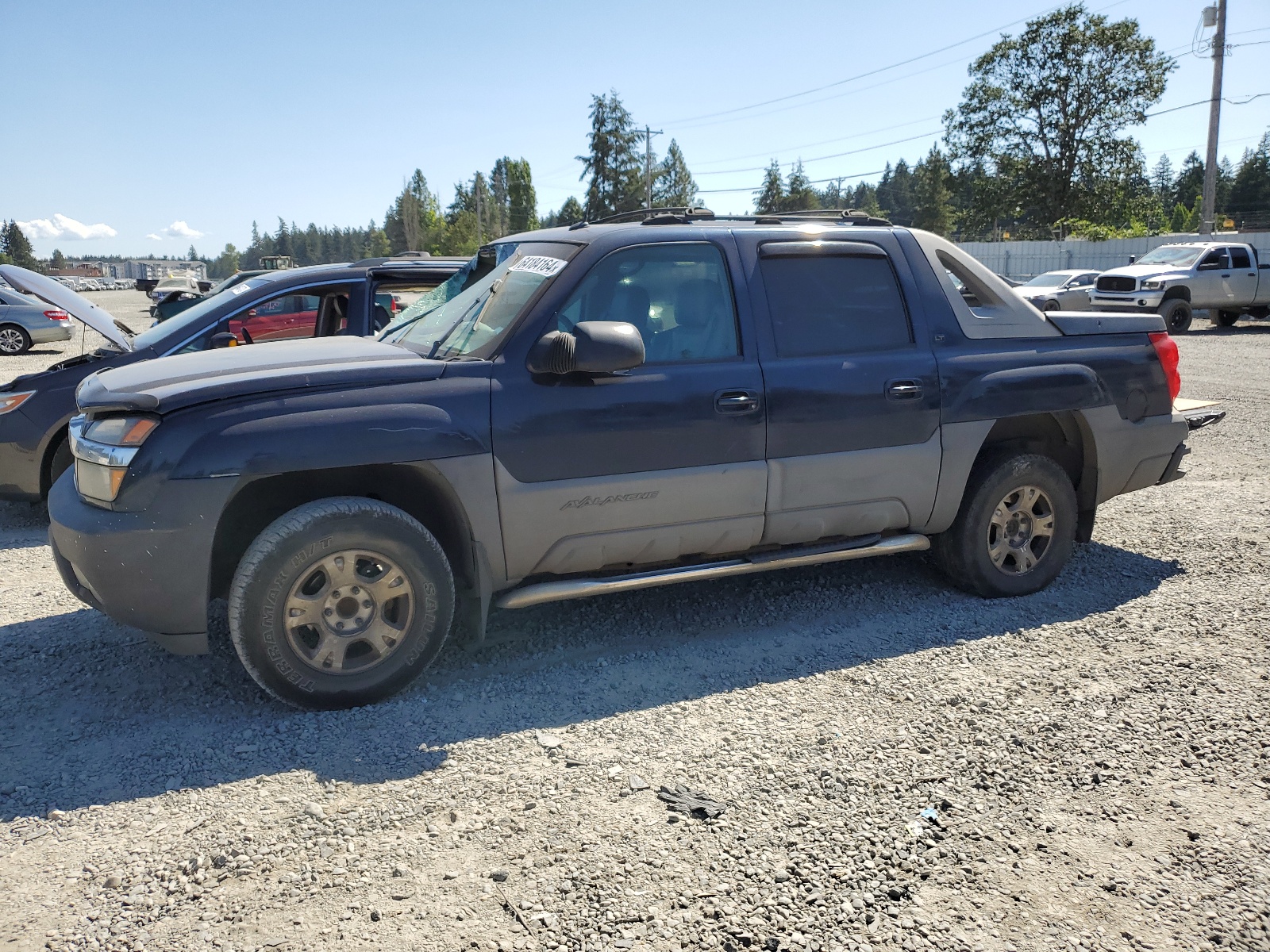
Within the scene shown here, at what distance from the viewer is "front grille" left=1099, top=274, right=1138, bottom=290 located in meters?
22.1

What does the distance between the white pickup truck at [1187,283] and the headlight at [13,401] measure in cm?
2148

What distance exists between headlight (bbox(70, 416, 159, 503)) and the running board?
1.52 meters

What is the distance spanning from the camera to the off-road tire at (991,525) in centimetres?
482

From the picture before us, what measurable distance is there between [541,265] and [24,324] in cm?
2013

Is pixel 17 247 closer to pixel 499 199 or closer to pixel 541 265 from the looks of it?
pixel 499 199

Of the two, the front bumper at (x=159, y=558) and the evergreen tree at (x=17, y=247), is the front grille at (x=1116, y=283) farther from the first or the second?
the evergreen tree at (x=17, y=247)

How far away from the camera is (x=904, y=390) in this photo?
4.50m

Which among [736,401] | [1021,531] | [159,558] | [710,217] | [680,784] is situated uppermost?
[710,217]

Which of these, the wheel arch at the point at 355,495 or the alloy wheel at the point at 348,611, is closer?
the alloy wheel at the point at 348,611

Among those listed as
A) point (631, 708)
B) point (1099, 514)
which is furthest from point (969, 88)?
point (631, 708)

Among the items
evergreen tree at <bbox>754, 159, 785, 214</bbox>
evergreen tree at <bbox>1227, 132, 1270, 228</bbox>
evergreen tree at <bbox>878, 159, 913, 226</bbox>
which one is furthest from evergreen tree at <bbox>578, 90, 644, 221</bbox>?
evergreen tree at <bbox>878, 159, 913, 226</bbox>

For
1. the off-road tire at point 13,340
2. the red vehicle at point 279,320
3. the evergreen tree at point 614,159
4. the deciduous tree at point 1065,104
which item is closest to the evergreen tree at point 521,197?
the evergreen tree at point 614,159

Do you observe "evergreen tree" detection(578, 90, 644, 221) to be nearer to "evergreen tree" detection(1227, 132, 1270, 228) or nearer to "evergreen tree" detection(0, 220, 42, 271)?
"evergreen tree" detection(1227, 132, 1270, 228)

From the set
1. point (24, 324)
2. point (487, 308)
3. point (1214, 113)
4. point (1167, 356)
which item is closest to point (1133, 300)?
point (1214, 113)
